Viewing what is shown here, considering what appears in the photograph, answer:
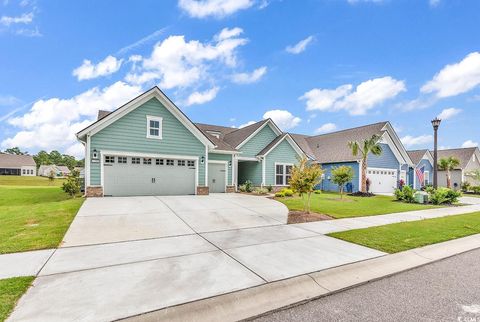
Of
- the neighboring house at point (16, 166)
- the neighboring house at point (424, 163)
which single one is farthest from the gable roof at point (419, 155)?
the neighboring house at point (16, 166)

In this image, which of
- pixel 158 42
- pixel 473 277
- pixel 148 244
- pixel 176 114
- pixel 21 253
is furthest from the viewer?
pixel 176 114

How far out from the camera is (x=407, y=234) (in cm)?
718

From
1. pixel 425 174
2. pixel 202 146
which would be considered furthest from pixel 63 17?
pixel 425 174

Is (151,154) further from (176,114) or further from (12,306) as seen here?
(12,306)

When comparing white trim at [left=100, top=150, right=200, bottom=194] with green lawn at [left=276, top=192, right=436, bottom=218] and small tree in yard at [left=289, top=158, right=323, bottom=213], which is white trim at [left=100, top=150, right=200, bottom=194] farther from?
small tree in yard at [left=289, top=158, right=323, bottom=213]

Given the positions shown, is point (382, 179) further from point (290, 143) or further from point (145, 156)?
point (145, 156)

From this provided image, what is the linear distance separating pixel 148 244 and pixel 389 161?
85.3ft

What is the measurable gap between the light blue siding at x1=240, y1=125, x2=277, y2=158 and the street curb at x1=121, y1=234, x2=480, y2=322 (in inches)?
647

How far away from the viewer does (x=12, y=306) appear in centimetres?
304

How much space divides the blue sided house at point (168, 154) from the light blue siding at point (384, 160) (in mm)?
407

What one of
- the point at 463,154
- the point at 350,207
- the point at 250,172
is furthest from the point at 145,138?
the point at 463,154

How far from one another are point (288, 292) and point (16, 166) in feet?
307

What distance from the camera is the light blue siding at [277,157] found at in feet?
69.9

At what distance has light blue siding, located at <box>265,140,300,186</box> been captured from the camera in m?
21.3
